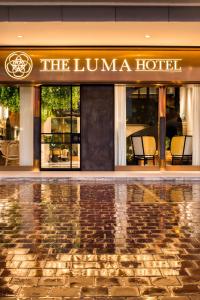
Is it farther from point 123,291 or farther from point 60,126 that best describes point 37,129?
point 123,291

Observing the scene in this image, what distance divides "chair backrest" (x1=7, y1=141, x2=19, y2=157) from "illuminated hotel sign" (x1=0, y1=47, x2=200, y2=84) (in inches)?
79.7

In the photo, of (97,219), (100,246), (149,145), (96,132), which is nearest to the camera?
(100,246)

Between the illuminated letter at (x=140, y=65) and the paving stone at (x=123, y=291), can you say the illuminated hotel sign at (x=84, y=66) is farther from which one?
the paving stone at (x=123, y=291)

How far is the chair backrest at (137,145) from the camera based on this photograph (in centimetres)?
1697

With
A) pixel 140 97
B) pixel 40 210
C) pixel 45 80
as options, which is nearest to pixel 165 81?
pixel 140 97

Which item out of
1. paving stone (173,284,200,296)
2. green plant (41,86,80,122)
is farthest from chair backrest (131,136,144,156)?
paving stone (173,284,200,296)

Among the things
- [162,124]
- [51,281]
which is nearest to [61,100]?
[162,124]

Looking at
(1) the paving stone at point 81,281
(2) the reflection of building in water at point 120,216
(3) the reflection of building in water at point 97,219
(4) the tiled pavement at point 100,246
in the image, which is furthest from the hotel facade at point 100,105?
(1) the paving stone at point 81,281

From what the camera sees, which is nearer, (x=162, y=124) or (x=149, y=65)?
(x=149, y=65)

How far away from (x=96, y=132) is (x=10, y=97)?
3015mm

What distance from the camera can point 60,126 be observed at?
16750mm

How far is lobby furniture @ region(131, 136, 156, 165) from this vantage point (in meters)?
17.0
